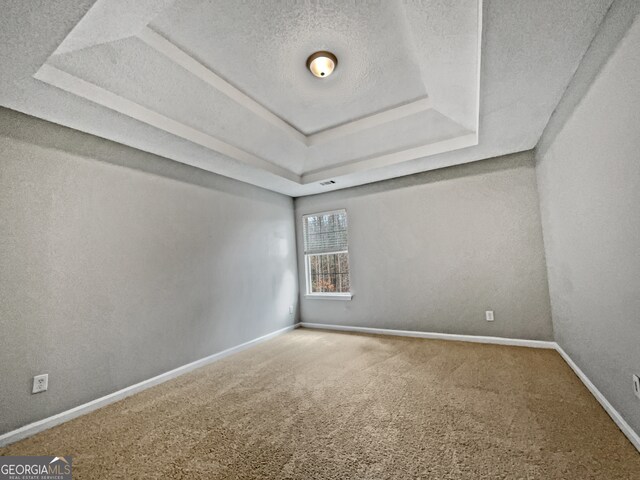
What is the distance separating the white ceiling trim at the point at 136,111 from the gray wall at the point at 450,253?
2.13 meters

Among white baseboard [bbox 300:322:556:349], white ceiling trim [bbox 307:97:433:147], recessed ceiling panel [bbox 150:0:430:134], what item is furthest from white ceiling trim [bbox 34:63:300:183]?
white baseboard [bbox 300:322:556:349]

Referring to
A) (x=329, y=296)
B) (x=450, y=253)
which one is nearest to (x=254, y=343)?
(x=329, y=296)

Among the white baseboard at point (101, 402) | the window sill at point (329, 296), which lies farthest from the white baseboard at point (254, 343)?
the window sill at point (329, 296)

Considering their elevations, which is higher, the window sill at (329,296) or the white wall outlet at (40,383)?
the window sill at (329,296)

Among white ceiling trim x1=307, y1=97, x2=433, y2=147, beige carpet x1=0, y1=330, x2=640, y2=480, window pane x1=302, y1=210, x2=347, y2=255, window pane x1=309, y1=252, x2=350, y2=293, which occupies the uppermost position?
white ceiling trim x1=307, y1=97, x2=433, y2=147

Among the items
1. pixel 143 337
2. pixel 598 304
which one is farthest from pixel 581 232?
pixel 143 337

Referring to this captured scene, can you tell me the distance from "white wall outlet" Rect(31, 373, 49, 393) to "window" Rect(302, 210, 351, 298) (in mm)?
3613

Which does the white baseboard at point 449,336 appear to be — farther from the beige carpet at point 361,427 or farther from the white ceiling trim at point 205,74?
the white ceiling trim at point 205,74

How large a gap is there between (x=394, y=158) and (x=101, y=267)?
3.47 metres

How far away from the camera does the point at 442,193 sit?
13.5 ft

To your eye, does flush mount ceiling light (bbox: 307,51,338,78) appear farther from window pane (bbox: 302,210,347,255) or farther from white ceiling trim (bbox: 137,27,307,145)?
window pane (bbox: 302,210,347,255)

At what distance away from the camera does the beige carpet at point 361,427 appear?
1584 mm

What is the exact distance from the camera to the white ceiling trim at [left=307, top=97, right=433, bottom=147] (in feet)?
10.1

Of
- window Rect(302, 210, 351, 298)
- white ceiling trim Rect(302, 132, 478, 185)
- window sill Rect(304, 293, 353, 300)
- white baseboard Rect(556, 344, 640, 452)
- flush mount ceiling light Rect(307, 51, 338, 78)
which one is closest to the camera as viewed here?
white baseboard Rect(556, 344, 640, 452)
